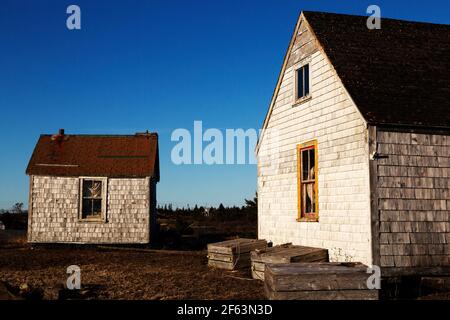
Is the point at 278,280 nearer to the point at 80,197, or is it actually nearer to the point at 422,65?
the point at 422,65

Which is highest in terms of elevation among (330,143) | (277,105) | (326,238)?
(277,105)

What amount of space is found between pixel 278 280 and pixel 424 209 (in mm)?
4056

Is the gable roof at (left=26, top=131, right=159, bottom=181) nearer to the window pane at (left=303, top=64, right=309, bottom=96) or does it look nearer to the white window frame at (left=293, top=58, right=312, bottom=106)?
the white window frame at (left=293, top=58, right=312, bottom=106)

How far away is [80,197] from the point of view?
21.5m

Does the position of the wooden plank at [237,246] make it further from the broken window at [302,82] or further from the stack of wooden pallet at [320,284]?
the stack of wooden pallet at [320,284]

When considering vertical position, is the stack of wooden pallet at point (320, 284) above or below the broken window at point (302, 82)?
below

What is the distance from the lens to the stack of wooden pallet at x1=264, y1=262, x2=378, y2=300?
900cm

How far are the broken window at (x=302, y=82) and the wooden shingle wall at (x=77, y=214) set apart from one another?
9085 mm

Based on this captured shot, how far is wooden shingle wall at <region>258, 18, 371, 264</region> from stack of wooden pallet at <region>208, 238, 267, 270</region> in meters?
1.10

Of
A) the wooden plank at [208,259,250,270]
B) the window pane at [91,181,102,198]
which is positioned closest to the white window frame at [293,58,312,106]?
the wooden plank at [208,259,250,270]

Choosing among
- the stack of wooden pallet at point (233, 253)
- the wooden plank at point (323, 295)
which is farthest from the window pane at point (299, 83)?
the wooden plank at point (323, 295)

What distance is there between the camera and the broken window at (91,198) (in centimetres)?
2153
